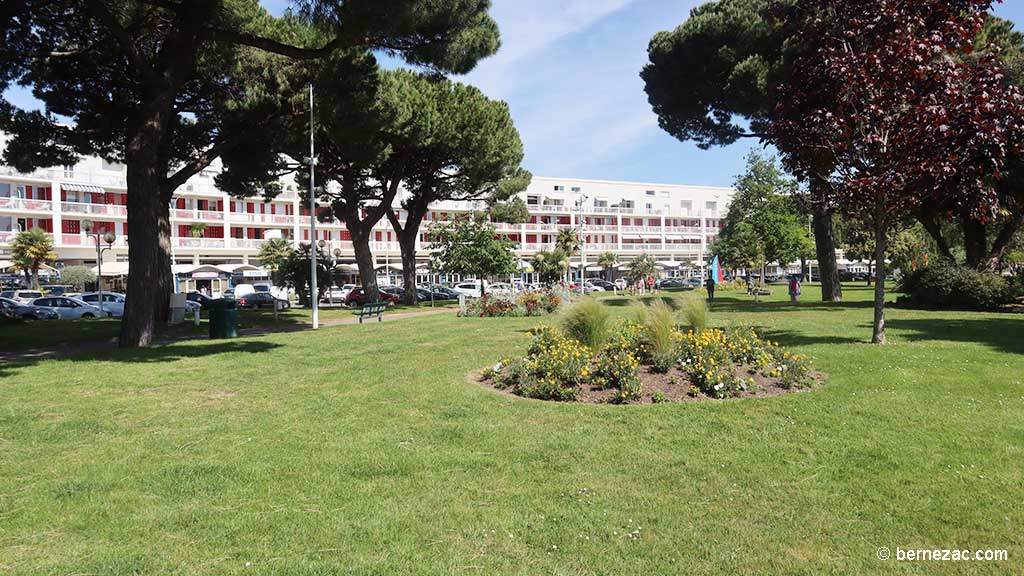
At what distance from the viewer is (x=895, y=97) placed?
35.4 ft

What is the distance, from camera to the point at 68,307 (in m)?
28.4

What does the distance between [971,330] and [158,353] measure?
17297 mm

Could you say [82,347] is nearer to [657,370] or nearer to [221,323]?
[221,323]

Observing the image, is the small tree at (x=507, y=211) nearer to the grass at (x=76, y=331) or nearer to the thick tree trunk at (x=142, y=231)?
the grass at (x=76, y=331)

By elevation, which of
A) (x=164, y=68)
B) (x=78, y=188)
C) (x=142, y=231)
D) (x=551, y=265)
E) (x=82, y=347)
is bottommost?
(x=82, y=347)

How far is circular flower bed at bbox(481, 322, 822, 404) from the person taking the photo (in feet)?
24.6

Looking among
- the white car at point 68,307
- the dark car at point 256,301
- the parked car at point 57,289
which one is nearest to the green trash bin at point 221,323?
the white car at point 68,307

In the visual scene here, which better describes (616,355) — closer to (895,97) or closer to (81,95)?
(895,97)

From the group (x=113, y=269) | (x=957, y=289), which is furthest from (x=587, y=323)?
(x=113, y=269)

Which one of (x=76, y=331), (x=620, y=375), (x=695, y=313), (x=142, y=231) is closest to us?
(x=620, y=375)

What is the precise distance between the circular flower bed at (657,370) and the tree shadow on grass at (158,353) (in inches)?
277

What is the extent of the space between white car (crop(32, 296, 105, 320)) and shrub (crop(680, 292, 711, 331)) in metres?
28.4

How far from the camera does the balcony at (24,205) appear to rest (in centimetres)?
4662

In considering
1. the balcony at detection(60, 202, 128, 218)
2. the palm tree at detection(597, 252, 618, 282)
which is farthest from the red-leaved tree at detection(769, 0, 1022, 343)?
the palm tree at detection(597, 252, 618, 282)
